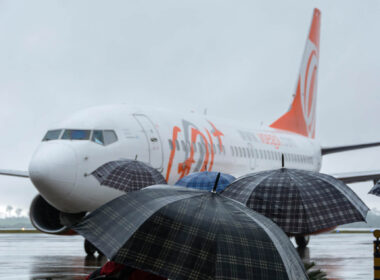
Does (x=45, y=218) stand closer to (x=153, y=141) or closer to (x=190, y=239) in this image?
A: (x=153, y=141)

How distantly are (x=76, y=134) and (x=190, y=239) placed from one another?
378 inches

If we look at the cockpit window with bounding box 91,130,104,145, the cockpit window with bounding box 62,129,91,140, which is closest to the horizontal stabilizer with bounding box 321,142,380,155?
the cockpit window with bounding box 91,130,104,145

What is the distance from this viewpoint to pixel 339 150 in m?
27.3

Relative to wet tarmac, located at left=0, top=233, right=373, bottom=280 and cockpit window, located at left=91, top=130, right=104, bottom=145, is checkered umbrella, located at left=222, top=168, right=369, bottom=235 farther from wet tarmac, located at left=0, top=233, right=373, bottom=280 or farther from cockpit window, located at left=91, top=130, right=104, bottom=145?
cockpit window, located at left=91, top=130, right=104, bottom=145

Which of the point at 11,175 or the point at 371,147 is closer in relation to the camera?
the point at 11,175

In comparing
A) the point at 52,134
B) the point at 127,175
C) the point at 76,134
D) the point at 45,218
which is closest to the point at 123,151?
the point at 76,134

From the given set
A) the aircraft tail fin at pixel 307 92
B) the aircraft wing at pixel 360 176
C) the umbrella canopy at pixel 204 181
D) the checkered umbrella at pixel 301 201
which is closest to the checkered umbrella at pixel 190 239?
the checkered umbrella at pixel 301 201

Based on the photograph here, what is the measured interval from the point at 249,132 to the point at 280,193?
1381 cm

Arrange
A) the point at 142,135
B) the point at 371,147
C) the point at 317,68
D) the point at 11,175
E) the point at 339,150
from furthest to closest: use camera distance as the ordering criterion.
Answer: the point at 317,68 < the point at 339,150 < the point at 371,147 < the point at 11,175 < the point at 142,135

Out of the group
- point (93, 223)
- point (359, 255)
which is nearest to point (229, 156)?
point (359, 255)

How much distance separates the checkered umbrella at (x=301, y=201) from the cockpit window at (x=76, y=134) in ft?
19.4

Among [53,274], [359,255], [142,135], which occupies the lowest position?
[359,255]

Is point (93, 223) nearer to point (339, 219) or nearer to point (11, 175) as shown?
point (339, 219)

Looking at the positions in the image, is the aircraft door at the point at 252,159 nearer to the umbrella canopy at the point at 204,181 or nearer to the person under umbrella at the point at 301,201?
the umbrella canopy at the point at 204,181
